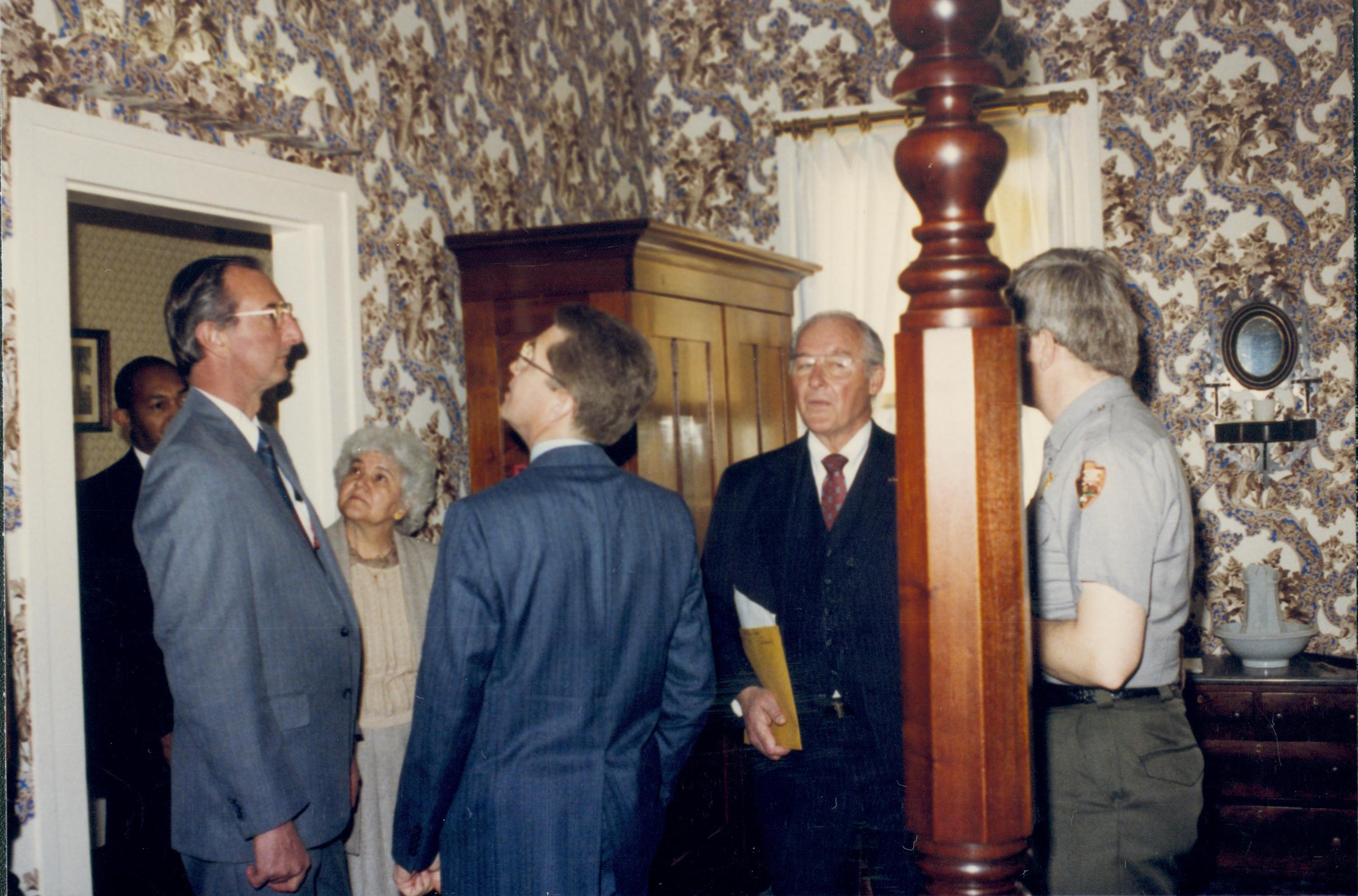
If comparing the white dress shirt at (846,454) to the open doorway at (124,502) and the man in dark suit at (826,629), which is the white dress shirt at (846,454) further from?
the open doorway at (124,502)

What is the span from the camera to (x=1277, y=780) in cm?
368

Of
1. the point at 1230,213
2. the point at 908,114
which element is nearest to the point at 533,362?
the point at 908,114

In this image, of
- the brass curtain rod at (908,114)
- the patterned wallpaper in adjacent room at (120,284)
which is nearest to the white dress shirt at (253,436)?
the patterned wallpaper in adjacent room at (120,284)

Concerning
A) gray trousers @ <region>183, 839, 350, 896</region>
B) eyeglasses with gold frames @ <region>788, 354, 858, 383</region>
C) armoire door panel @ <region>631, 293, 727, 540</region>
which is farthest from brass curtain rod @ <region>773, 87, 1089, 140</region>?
gray trousers @ <region>183, 839, 350, 896</region>

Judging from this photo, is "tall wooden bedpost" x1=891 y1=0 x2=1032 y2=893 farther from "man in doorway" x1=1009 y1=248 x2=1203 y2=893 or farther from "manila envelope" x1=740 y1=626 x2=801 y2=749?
"manila envelope" x1=740 y1=626 x2=801 y2=749

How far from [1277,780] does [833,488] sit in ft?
7.43

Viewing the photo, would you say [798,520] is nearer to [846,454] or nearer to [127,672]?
[846,454]

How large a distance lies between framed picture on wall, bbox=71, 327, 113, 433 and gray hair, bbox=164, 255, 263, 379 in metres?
2.41

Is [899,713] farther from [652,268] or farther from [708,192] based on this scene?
[708,192]

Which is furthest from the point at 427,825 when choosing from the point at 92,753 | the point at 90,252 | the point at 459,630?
the point at 90,252

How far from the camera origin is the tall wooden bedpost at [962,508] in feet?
3.07

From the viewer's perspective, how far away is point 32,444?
5.77 ft

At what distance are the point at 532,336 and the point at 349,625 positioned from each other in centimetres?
116

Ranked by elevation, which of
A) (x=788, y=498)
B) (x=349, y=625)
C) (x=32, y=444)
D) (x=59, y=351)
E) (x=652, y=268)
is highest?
(x=652, y=268)
